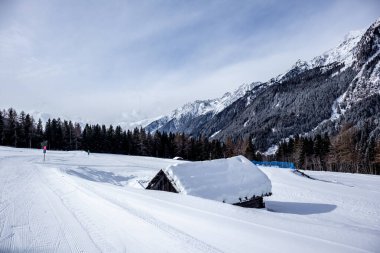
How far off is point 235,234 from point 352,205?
1985 centimetres

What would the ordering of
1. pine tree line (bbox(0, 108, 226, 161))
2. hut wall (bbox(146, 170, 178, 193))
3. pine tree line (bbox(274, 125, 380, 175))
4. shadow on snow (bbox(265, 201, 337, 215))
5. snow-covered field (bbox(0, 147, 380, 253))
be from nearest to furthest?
snow-covered field (bbox(0, 147, 380, 253))
hut wall (bbox(146, 170, 178, 193))
shadow on snow (bbox(265, 201, 337, 215))
pine tree line (bbox(274, 125, 380, 175))
pine tree line (bbox(0, 108, 226, 161))

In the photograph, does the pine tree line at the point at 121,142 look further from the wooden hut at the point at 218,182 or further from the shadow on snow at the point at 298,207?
the wooden hut at the point at 218,182

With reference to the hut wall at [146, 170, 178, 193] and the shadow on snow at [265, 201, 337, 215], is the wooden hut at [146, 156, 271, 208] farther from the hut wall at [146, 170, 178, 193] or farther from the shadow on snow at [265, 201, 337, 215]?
the shadow on snow at [265, 201, 337, 215]

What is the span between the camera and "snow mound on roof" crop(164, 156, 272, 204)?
1379cm

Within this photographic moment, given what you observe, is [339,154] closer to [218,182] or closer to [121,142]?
[218,182]

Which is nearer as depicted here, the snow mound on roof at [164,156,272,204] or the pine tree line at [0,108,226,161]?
the snow mound on roof at [164,156,272,204]

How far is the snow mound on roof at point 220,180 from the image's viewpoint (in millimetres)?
13789

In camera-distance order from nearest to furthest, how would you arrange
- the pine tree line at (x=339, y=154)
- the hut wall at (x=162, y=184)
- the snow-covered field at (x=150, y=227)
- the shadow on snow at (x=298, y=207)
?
the snow-covered field at (x=150, y=227), the hut wall at (x=162, y=184), the shadow on snow at (x=298, y=207), the pine tree line at (x=339, y=154)

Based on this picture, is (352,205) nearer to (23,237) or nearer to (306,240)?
(306,240)

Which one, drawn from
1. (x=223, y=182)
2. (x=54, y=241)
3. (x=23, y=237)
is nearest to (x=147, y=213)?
(x=54, y=241)

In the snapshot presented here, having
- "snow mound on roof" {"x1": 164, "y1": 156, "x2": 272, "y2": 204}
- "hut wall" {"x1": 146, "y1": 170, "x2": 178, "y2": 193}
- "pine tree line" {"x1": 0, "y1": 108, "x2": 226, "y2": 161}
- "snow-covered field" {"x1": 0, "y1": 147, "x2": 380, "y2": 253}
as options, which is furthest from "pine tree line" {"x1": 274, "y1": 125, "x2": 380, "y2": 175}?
"snow-covered field" {"x1": 0, "y1": 147, "x2": 380, "y2": 253}

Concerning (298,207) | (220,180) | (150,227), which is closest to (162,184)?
(220,180)

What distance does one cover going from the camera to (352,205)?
2062cm

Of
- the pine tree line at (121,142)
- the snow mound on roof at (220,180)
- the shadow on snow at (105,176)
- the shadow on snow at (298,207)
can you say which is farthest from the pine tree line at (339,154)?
the shadow on snow at (105,176)
